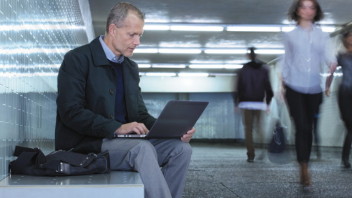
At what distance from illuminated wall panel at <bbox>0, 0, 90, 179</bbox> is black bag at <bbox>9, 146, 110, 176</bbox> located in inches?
3.1

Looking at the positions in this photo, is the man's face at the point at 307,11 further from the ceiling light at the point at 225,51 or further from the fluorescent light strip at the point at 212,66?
the fluorescent light strip at the point at 212,66

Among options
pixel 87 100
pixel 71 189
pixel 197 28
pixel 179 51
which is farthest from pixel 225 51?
pixel 71 189

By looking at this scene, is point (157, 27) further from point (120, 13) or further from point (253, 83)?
point (120, 13)

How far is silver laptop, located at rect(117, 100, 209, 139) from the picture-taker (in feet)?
8.25

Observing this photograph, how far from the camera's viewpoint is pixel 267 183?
4.96m

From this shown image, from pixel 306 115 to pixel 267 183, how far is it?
2.34ft

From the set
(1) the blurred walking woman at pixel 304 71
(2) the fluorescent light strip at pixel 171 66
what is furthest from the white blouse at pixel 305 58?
(2) the fluorescent light strip at pixel 171 66

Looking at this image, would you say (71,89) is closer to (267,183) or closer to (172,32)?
(267,183)

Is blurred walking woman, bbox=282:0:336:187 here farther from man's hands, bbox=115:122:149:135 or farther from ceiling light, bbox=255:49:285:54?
ceiling light, bbox=255:49:285:54

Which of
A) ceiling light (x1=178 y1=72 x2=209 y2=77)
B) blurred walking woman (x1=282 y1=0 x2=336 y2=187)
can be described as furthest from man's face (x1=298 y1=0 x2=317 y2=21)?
ceiling light (x1=178 y1=72 x2=209 y2=77)

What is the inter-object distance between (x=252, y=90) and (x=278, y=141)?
967 mm

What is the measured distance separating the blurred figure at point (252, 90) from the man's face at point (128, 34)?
17.5 feet

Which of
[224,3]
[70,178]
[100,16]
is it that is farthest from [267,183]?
[100,16]

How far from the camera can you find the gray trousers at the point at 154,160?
2.39 metres
